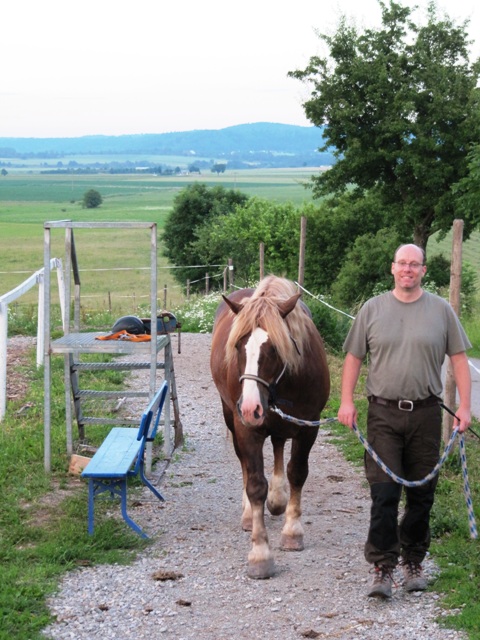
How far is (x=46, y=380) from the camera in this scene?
770cm

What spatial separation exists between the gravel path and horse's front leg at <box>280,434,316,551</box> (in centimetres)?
8

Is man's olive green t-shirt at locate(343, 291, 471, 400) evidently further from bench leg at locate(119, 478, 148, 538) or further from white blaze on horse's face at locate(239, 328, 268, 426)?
bench leg at locate(119, 478, 148, 538)

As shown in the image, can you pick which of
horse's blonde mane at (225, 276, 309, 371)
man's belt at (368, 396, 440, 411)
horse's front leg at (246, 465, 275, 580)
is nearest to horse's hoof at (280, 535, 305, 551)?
horse's front leg at (246, 465, 275, 580)

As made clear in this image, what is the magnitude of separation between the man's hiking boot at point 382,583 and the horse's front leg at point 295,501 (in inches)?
39.7

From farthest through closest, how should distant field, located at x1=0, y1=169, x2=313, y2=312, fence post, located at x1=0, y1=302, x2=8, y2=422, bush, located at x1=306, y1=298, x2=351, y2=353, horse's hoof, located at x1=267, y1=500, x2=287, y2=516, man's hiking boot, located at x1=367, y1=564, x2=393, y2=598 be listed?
distant field, located at x1=0, y1=169, x2=313, y2=312 → bush, located at x1=306, y1=298, x2=351, y2=353 → fence post, located at x1=0, y1=302, x2=8, y2=422 → horse's hoof, located at x1=267, y1=500, x2=287, y2=516 → man's hiking boot, located at x1=367, y1=564, x2=393, y2=598

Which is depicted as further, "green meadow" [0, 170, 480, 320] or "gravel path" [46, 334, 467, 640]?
"green meadow" [0, 170, 480, 320]

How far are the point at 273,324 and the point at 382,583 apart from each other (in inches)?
61.7

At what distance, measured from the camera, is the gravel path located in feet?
15.2

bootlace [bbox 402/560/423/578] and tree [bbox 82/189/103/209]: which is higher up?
bootlace [bbox 402/560/423/578]

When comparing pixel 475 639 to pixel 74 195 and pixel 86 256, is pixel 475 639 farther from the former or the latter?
pixel 74 195

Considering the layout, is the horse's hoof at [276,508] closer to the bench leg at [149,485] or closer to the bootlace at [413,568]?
the bench leg at [149,485]

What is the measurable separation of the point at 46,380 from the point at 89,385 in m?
4.04

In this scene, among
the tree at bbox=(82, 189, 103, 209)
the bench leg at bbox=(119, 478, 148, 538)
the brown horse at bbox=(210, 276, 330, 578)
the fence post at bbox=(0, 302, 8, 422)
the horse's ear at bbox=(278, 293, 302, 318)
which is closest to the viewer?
the brown horse at bbox=(210, 276, 330, 578)

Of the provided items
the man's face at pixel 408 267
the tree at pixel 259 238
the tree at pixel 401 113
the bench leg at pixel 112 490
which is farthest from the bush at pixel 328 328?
the tree at pixel 259 238
